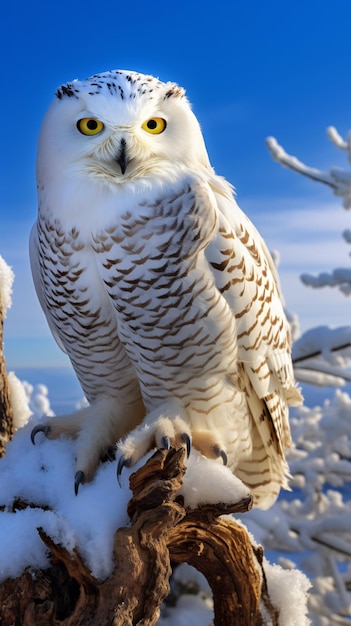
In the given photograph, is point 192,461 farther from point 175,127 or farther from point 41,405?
point 41,405

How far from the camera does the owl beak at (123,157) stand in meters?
1.29

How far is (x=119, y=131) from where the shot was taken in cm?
130

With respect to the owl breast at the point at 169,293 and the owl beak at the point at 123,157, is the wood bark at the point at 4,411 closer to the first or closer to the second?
the owl breast at the point at 169,293

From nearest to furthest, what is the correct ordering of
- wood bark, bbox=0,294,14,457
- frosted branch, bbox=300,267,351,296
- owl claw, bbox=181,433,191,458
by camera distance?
owl claw, bbox=181,433,191,458, wood bark, bbox=0,294,14,457, frosted branch, bbox=300,267,351,296

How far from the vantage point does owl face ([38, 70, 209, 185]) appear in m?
1.31

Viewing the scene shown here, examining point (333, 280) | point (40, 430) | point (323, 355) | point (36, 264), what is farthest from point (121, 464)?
point (333, 280)

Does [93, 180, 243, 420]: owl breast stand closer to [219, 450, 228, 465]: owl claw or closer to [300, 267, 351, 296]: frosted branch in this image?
[219, 450, 228, 465]: owl claw

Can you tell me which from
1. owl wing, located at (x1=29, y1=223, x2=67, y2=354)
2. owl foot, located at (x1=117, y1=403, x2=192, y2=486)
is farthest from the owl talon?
owl wing, located at (x1=29, y1=223, x2=67, y2=354)

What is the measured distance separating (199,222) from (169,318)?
0.70 ft

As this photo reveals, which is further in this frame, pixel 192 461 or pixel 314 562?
pixel 314 562

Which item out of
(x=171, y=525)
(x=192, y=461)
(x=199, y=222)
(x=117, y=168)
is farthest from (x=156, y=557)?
(x=117, y=168)

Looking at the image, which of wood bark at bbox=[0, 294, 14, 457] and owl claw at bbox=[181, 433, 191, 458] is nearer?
owl claw at bbox=[181, 433, 191, 458]

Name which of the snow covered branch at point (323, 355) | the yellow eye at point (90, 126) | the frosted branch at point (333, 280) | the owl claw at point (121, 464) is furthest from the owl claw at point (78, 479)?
the frosted branch at point (333, 280)

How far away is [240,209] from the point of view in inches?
61.5
